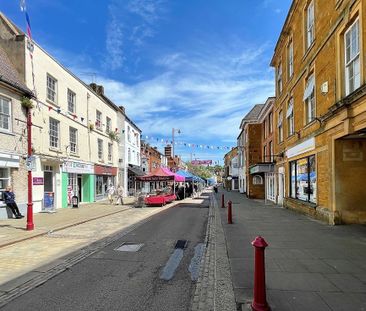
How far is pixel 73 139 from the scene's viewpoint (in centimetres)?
2583

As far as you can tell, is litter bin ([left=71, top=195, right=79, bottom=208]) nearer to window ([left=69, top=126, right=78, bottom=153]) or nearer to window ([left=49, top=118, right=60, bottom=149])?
window ([left=49, top=118, right=60, bottom=149])

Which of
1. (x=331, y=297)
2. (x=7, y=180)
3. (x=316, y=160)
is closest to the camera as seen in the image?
(x=331, y=297)

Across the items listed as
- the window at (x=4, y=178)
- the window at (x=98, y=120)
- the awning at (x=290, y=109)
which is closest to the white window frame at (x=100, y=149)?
the window at (x=98, y=120)

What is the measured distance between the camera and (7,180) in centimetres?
1709

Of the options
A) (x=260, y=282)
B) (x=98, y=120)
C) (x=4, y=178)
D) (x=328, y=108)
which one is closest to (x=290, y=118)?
(x=328, y=108)

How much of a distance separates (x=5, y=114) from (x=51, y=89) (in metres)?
5.59

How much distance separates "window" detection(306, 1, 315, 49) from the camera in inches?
639

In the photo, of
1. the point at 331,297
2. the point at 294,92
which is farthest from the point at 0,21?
the point at 331,297

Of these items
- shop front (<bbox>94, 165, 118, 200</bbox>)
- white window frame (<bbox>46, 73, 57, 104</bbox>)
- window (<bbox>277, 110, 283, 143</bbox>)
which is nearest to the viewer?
white window frame (<bbox>46, 73, 57, 104</bbox>)

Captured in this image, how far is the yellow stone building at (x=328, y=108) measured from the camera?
11.2 metres

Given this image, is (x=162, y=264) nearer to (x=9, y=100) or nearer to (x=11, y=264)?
(x=11, y=264)

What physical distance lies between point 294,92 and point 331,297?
51.3 feet

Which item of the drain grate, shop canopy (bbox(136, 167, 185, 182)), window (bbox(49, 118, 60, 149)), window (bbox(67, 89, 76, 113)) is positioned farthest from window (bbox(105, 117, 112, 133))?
the drain grate

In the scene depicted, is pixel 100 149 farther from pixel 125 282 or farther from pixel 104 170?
pixel 125 282
